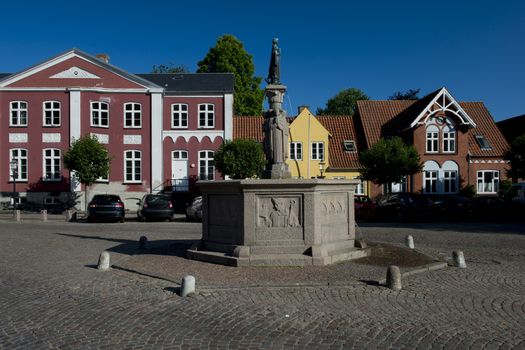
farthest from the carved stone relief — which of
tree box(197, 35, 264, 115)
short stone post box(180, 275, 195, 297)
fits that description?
tree box(197, 35, 264, 115)

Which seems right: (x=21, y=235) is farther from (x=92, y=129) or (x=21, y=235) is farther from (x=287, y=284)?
(x=92, y=129)

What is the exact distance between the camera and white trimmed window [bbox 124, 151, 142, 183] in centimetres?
3531

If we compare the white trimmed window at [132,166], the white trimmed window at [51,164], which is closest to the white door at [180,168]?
the white trimmed window at [132,166]

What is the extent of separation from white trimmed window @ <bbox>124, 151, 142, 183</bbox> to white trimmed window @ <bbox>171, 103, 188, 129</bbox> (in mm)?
3413

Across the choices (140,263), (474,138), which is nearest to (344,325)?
(140,263)

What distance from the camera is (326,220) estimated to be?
1051 cm

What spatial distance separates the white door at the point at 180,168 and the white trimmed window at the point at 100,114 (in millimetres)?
5358

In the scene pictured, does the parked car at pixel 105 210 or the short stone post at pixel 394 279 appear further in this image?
the parked car at pixel 105 210

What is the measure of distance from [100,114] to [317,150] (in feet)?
55.7

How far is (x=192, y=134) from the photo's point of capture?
36.1 meters

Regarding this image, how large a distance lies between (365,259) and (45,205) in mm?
28936

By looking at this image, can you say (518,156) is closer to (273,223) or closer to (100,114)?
(273,223)

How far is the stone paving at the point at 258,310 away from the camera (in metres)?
5.49

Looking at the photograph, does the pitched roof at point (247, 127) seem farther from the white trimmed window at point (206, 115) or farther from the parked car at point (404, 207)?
the parked car at point (404, 207)
